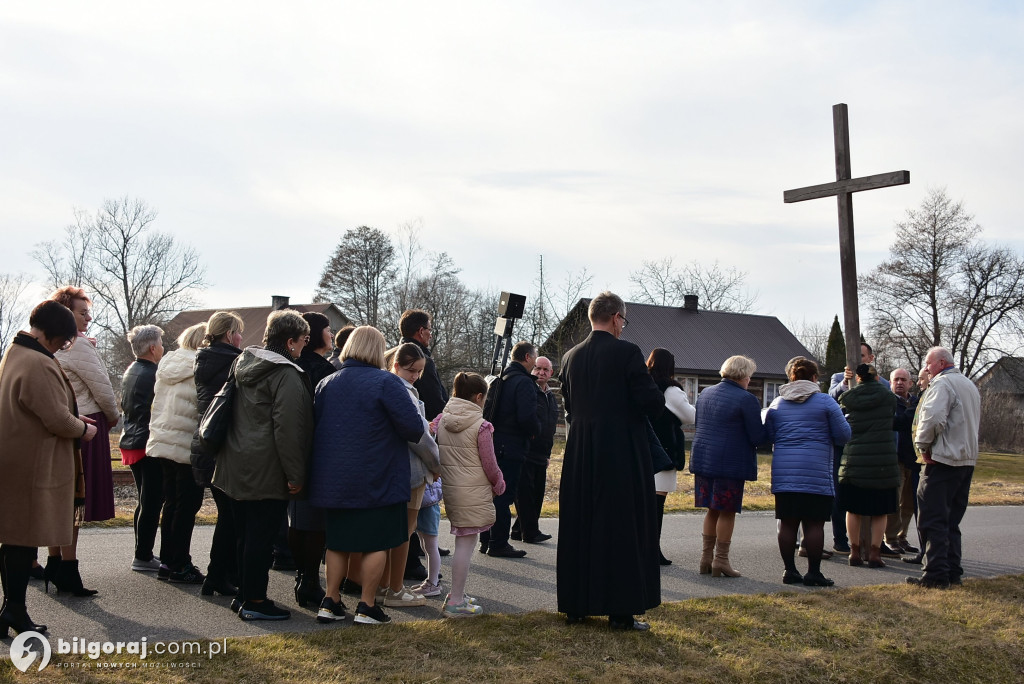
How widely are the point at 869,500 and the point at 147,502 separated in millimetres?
6754

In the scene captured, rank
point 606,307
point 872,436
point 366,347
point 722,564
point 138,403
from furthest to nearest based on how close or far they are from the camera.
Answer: point 872,436 → point 722,564 → point 138,403 → point 606,307 → point 366,347

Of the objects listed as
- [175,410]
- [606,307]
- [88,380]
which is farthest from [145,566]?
[606,307]

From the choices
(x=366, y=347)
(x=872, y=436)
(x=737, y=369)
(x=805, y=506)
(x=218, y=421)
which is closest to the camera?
(x=218, y=421)

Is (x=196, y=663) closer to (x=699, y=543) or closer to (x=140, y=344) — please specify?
(x=140, y=344)

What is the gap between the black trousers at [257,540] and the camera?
19.3ft

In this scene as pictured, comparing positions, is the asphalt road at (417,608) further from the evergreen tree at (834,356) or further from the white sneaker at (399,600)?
the evergreen tree at (834,356)

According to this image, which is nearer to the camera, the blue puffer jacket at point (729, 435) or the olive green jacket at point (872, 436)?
the blue puffer jacket at point (729, 435)

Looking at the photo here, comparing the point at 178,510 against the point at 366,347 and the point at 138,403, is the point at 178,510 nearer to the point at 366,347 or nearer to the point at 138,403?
the point at 138,403

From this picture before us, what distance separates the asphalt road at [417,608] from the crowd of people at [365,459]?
7.0 inches

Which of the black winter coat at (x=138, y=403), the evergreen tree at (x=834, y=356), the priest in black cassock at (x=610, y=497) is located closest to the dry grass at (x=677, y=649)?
the priest in black cassock at (x=610, y=497)

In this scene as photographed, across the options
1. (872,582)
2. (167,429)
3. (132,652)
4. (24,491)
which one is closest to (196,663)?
(132,652)

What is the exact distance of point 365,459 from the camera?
575 centimetres

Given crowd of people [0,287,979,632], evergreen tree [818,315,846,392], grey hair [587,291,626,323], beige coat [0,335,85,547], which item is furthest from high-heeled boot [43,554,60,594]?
evergreen tree [818,315,846,392]

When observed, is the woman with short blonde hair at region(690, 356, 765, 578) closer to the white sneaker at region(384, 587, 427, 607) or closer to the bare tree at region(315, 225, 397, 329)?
the white sneaker at region(384, 587, 427, 607)
